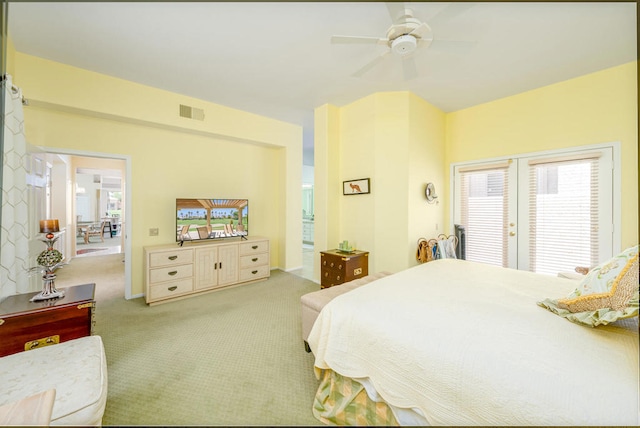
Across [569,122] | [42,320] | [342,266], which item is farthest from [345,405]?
[569,122]

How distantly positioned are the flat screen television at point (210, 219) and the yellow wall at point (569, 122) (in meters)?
3.61

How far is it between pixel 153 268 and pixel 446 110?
15.6 feet

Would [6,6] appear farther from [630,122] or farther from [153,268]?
[630,122]

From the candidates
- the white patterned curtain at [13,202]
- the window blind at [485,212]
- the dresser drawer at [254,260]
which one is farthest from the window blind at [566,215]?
the white patterned curtain at [13,202]

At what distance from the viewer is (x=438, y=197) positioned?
3766 millimetres

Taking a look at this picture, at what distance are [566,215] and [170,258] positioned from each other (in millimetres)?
4659

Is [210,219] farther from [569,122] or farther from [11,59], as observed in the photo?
[569,122]

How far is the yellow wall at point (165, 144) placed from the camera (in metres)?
2.73

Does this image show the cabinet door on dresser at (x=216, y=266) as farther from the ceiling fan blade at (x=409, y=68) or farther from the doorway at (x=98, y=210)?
the doorway at (x=98, y=210)

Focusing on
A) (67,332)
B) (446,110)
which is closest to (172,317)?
(67,332)

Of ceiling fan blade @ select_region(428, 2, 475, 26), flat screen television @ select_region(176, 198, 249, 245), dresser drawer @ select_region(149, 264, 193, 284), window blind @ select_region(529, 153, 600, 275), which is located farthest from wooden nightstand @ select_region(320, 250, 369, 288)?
ceiling fan blade @ select_region(428, 2, 475, 26)

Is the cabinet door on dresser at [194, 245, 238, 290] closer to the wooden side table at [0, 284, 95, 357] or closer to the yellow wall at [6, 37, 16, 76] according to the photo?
the wooden side table at [0, 284, 95, 357]

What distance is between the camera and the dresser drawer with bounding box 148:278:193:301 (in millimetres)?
3096

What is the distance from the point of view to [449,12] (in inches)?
72.1
